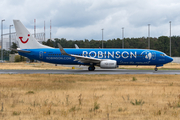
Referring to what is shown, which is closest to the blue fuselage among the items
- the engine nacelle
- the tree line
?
the engine nacelle

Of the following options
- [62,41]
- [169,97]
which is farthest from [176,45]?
[169,97]

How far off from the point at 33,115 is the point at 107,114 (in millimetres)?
3098

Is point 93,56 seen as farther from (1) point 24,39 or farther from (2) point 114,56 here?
(1) point 24,39

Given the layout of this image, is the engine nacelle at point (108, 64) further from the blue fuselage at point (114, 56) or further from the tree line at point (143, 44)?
the tree line at point (143, 44)

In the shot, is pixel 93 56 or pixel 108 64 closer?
pixel 108 64

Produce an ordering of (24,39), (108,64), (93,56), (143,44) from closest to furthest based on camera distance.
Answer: (108,64) < (93,56) < (24,39) < (143,44)

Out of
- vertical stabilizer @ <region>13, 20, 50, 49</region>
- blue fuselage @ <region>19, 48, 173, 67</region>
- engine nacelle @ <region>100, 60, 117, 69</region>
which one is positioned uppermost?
vertical stabilizer @ <region>13, 20, 50, 49</region>

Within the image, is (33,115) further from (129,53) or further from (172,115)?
(129,53)

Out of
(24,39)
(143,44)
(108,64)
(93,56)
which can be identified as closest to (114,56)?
(108,64)

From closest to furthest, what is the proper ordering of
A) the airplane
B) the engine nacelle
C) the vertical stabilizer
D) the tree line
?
the engine nacelle → the airplane → the vertical stabilizer → the tree line

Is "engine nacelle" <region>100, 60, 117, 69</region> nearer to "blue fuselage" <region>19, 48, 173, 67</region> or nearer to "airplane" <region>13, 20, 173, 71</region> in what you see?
"airplane" <region>13, 20, 173, 71</region>

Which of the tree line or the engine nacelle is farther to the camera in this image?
the tree line

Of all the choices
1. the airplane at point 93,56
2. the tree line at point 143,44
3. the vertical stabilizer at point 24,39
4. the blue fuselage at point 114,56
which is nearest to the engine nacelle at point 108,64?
the airplane at point 93,56

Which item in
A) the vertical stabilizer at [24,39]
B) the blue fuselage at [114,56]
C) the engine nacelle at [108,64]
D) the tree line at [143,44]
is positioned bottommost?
the engine nacelle at [108,64]
